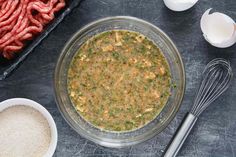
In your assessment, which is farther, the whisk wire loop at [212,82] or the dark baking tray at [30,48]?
the whisk wire loop at [212,82]

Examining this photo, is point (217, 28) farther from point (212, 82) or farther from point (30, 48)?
point (30, 48)

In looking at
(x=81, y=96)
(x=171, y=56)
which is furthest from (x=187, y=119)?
(x=81, y=96)

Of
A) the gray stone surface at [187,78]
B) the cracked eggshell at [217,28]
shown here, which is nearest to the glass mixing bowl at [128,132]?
the gray stone surface at [187,78]

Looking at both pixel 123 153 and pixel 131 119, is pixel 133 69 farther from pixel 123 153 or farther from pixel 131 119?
pixel 123 153

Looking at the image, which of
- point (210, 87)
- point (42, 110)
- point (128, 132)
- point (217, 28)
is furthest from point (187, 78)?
point (42, 110)

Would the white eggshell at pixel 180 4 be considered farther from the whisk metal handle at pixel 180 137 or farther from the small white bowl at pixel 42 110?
the small white bowl at pixel 42 110

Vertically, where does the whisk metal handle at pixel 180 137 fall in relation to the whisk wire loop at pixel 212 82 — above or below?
below
